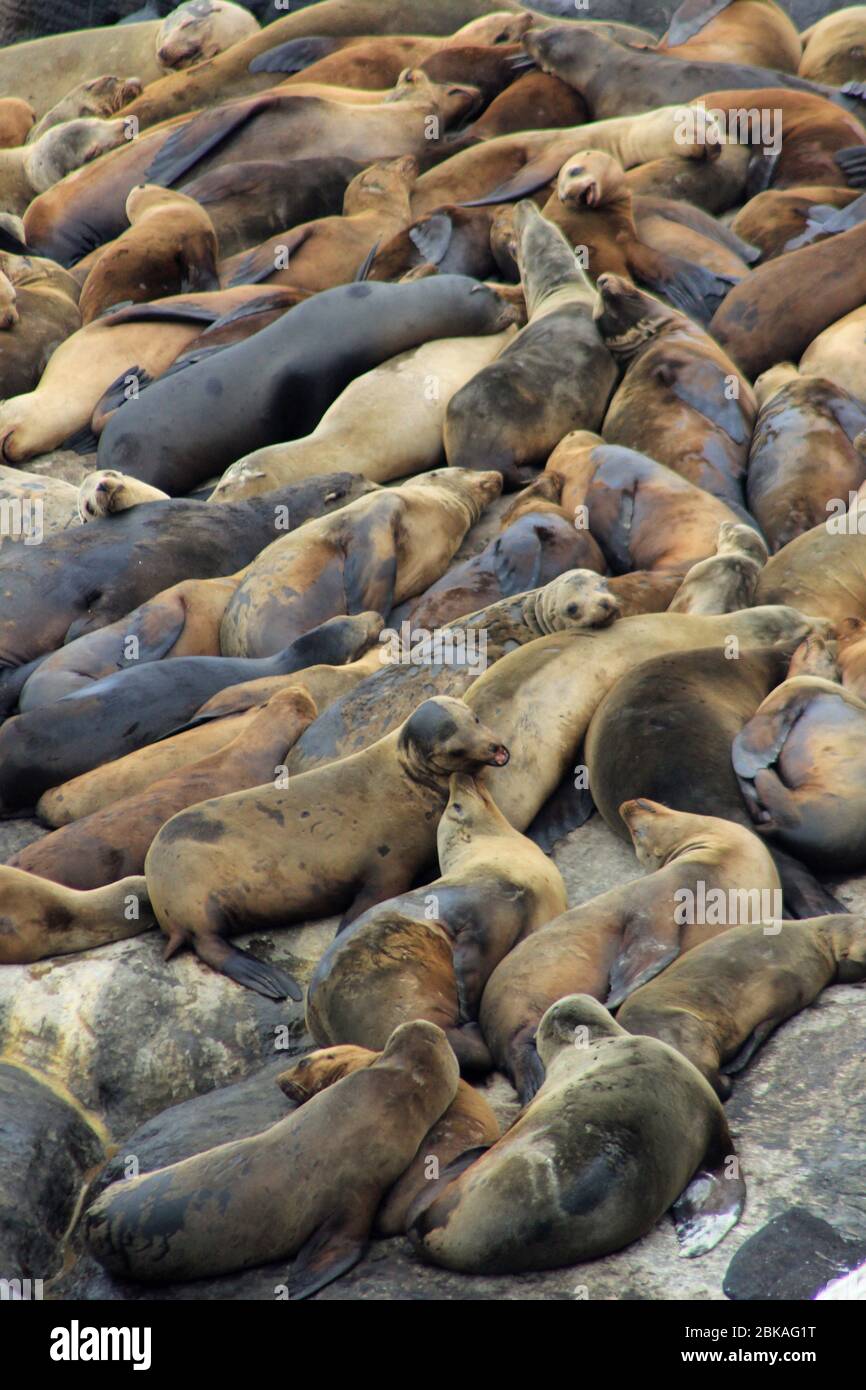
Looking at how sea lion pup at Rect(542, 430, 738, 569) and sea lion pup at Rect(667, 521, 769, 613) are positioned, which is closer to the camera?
sea lion pup at Rect(667, 521, 769, 613)

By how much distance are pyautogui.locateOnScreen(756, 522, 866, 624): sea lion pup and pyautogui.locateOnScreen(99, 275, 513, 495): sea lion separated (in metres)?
2.96

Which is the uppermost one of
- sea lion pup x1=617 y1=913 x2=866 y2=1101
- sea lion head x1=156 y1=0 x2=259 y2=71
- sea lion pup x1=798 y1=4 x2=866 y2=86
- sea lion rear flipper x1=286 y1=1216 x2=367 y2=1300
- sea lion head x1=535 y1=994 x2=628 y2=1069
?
sea lion pup x1=798 y1=4 x2=866 y2=86

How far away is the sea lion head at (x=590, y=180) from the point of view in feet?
30.7

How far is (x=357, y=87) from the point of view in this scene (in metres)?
12.5

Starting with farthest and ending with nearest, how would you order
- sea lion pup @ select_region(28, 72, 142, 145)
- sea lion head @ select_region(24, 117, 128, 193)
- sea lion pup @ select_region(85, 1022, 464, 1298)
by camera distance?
sea lion pup @ select_region(28, 72, 142, 145), sea lion head @ select_region(24, 117, 128, 193), sea lion pup @ select_region(85, 1022, 464, 1298)

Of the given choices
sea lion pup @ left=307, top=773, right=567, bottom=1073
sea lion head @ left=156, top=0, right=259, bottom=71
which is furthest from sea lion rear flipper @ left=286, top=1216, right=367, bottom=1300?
sea lion head @ left=156, top=0, right=259, bottom=71

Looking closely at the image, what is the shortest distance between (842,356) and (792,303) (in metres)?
0.56

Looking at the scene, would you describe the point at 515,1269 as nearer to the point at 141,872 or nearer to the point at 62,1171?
the point at 62,1171

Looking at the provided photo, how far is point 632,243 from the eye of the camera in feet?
31.2

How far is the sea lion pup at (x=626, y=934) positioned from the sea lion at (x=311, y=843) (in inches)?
30.0

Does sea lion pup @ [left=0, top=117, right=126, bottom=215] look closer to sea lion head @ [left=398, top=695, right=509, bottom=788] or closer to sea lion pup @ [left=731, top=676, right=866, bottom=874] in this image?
sea lion head @ [left=398, top=695, right=509, bottom=788]

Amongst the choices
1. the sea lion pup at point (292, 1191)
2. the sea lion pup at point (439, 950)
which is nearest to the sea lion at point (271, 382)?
the sea lion pup at point (439, 950)

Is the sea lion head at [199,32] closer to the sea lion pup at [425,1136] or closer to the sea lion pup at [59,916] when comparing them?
the sea lion pup at [59,916]

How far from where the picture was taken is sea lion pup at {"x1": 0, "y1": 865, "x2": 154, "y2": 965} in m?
5.12
